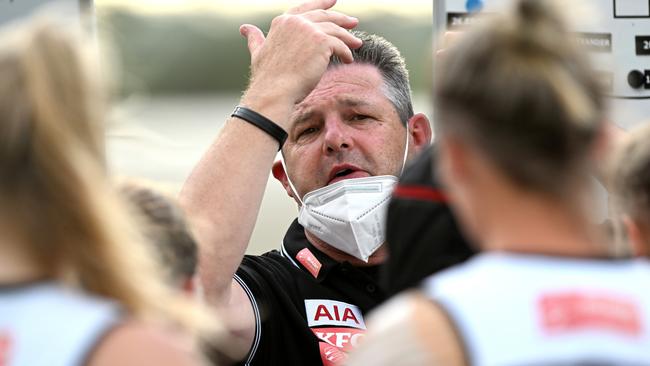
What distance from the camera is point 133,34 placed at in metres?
6.60

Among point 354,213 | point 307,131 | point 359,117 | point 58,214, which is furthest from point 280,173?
point 58,214

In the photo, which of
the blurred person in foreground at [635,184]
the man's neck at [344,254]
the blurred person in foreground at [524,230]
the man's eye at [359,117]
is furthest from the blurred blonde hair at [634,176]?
the man's eye at [359,117]

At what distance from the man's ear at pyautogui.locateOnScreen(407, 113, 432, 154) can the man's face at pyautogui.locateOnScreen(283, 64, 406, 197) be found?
64 millimetres

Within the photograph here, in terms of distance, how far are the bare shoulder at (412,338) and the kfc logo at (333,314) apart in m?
1.74

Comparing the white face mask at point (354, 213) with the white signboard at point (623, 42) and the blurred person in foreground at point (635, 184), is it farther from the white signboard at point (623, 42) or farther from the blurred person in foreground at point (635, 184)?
the blurred person in foreground at point (635, 184)

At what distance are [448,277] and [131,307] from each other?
0.44 metres

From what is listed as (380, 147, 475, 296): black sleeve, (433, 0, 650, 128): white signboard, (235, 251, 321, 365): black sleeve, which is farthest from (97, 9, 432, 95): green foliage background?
(380, 147, 475, 296): black sleeve

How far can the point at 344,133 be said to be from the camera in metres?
3.57

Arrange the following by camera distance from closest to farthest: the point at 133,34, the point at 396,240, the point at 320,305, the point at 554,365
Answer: the point at 554,365, the point at 396,240, the point at 320,305, the point at 133,34

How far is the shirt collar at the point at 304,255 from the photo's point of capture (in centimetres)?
349

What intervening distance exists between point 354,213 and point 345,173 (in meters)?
0.19

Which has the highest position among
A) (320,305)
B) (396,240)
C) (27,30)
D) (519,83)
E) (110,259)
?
(27,30)

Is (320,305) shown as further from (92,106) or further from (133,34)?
(133,34)

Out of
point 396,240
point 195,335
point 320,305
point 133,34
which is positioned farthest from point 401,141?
point 133,34
